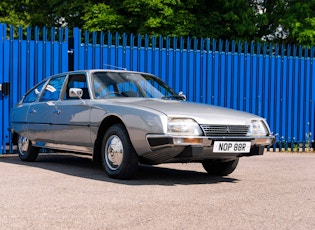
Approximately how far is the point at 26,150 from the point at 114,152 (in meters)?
2.85

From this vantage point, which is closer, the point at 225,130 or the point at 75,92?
the point at 225,130

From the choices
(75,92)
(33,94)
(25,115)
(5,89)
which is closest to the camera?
(75,92)

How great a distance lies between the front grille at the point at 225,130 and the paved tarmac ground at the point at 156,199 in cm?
63

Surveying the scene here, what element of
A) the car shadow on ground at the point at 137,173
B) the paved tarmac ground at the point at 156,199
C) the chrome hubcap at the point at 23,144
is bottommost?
the car shadow on ground at the point at 137,173

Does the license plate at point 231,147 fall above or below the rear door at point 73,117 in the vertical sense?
below

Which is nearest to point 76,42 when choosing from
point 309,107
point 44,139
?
point 44,139

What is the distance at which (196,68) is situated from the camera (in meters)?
12.5

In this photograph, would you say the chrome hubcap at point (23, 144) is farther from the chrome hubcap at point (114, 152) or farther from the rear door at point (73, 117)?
the chrome hubcap at point (114, 152)

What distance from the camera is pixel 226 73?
12.8 m

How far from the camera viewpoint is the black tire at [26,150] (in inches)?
363

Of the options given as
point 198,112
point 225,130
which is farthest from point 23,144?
point 225,130

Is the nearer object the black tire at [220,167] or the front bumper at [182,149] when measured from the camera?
the front bumper at [182,149]

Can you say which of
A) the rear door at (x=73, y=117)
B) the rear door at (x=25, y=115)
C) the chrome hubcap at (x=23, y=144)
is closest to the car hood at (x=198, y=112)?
the rear door at (x=73, y=117)

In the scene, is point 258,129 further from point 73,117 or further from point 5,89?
point 5,89
